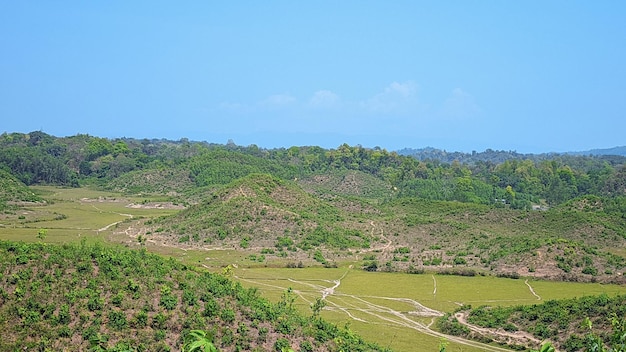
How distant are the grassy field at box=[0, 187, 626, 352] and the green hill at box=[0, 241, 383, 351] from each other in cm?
585

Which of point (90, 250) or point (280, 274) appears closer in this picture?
point (90, 250)

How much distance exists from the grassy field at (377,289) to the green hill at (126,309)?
5846 millimetres

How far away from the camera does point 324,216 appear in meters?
58.5

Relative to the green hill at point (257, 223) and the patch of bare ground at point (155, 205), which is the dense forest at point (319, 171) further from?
the green hill at point (257, 223)

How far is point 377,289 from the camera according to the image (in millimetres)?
38531

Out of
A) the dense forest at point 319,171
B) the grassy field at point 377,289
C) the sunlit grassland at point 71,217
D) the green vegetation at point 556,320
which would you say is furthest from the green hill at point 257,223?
the dense forest at point 319,171

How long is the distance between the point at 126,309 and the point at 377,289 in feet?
66.8

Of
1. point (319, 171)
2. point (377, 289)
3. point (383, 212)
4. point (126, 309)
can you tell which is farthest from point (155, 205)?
point (126, 309)

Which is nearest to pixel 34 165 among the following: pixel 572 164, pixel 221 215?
pixel 221 215

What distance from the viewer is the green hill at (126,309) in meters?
19.7

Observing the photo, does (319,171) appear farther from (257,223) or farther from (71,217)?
(257,223)

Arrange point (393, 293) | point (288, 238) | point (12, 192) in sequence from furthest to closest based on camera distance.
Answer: point (12, 192) → point (288, 238) → point (393, 293)

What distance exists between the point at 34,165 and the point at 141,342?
9074 cm

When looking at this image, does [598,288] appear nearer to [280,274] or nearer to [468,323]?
[468,323]
